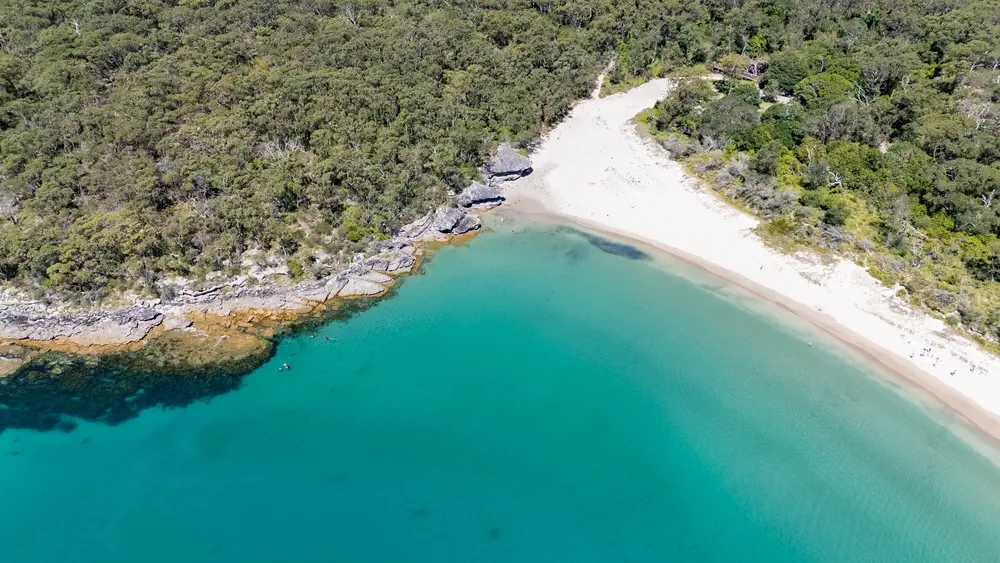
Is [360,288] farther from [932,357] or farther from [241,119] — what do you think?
[932,357]

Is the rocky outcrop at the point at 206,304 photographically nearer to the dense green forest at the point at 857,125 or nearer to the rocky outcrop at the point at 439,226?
the rocky outcrop at the point at 439,226

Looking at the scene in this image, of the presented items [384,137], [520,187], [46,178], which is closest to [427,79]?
[384,137]

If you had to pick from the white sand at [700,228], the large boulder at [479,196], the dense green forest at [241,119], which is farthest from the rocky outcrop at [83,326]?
the white sand at [700,228]

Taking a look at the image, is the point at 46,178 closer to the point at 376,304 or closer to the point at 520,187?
the point at 376,304

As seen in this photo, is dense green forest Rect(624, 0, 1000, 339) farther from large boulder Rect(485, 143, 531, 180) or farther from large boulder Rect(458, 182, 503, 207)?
large boulder Rect(458, 182, 503, 207)

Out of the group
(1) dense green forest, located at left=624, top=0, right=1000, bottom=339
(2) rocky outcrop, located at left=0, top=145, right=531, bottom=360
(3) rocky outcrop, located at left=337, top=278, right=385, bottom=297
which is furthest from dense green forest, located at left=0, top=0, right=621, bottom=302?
(1) dense green forest, located at left=624, top=0, right=1000, bottom=339

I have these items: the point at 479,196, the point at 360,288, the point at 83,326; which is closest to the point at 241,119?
the point at 360,288
